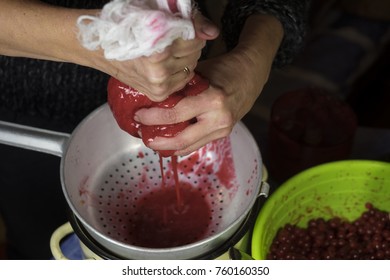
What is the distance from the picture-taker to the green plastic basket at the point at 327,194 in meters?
0.94

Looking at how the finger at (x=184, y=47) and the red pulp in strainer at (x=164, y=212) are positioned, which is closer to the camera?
the finger at (x=184, y=47)

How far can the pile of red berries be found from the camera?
95 cm

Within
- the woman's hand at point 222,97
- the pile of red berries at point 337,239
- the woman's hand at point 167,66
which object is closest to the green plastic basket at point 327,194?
the pile of red berries at point 337,239

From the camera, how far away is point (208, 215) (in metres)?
0.91

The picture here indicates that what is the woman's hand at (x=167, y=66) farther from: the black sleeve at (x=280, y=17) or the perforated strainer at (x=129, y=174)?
the black sleeve at (x=280, y=17)

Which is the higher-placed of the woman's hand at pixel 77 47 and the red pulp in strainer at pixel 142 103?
the woman's hand at pixel 77 47

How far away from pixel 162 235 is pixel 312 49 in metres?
1.21

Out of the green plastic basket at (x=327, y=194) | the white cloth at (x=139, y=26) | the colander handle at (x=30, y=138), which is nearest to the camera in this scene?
the white cloth at (x=139, y=26)

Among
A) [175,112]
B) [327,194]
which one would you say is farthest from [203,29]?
[327,194]

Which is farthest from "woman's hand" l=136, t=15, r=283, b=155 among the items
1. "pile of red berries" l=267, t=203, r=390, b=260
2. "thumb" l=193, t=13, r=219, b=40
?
"pile of red berries" l=267, t=203, r=390, b=260

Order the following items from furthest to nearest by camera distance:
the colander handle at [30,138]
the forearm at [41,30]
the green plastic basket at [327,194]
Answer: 1. the green plastic basket at [327,194]
2. the colander handle at [30,138]
3. the forearm at [41,30]

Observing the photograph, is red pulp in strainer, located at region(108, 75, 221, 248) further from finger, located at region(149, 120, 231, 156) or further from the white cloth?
the white cloth

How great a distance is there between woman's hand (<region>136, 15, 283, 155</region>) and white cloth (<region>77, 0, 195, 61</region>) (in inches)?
5.4

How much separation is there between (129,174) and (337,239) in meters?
0.37
